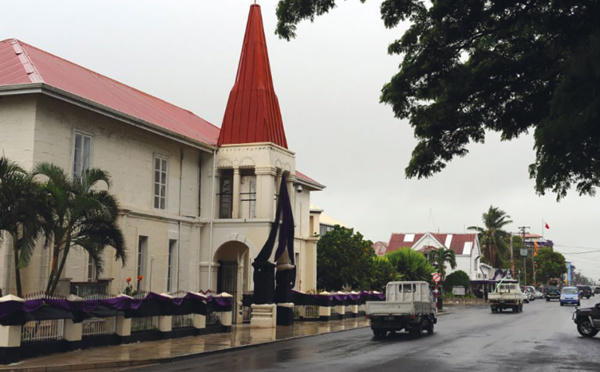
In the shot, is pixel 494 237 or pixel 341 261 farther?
pixel 494 237

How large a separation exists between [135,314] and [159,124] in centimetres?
1005

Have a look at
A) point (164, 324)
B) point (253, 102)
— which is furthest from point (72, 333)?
point (253, 102)

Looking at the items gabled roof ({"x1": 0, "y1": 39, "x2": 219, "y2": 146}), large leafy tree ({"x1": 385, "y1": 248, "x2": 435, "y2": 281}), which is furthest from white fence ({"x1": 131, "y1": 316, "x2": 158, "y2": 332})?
large leafy tree ({"x1": 385, "y1": 248, "x2": 435, "y2": 281})

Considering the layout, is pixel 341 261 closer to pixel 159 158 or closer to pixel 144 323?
pixel 159 158

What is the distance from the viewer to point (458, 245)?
89.8 metres

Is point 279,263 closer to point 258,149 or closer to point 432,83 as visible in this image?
point 258,149

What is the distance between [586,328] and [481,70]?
15.0m

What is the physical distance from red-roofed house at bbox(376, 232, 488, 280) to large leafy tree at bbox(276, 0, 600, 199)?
69.9 m

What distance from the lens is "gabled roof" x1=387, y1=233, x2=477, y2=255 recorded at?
88.8 metres

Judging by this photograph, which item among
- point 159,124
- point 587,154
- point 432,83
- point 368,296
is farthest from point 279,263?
point 587,154

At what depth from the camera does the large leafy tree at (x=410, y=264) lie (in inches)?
2235

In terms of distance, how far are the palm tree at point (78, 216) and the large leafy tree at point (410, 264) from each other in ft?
133

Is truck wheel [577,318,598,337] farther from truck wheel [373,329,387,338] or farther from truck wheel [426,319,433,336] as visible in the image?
truck wheel [373,329,387,338]

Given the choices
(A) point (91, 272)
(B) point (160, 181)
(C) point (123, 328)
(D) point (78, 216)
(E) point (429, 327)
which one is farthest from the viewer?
(B) point (160, 181)
